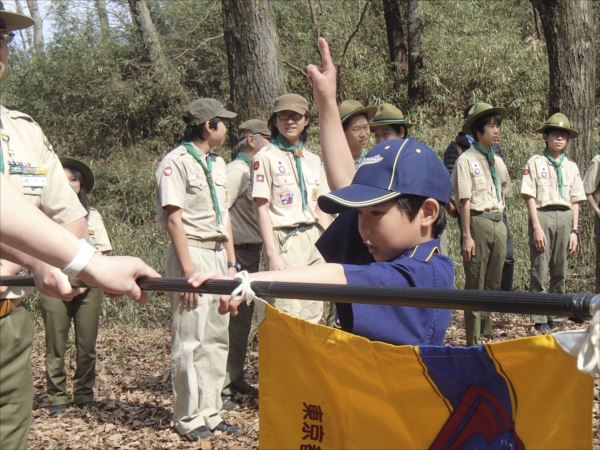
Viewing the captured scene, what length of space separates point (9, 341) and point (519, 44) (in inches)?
759

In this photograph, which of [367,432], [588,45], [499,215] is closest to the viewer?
[367,432]

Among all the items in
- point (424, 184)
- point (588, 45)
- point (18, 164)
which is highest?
point (588, 45)

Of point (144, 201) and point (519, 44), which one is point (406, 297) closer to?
point (144, 201)

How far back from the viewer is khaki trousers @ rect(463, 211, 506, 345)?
7.69m

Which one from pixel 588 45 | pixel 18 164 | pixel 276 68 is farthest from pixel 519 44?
pixel 18 164

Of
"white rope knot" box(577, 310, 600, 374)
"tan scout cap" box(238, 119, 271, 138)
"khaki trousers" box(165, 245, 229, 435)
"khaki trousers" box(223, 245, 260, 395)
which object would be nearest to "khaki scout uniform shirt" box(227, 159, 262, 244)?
"khaki trousers" box(223, 245, 260, 395)

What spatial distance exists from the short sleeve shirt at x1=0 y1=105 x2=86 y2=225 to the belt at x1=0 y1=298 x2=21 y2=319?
0.48m

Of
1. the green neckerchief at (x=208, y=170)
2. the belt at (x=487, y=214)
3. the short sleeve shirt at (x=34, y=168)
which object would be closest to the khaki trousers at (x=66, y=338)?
the green neckerchief at (x=208, y=170)

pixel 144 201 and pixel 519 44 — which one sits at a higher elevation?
pixel 519 44

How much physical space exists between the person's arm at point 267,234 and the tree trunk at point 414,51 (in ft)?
45.4

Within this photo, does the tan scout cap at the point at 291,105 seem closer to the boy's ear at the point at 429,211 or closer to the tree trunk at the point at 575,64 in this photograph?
the boy's ear at the point at 429,211

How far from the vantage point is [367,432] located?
2066mm

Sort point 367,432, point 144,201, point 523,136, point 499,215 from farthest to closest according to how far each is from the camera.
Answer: point 523,136
point 144,201
point 499,215
point 367,432

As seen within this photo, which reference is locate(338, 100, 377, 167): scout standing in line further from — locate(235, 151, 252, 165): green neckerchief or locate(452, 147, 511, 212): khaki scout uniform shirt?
locate(452, 147, 511, 212): khaki scout uniform shirt
